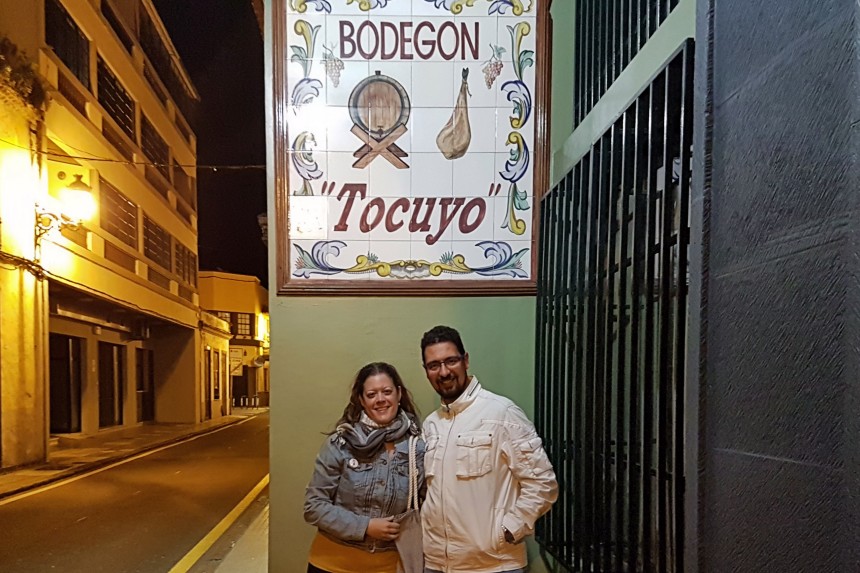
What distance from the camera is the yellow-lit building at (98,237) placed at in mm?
10438

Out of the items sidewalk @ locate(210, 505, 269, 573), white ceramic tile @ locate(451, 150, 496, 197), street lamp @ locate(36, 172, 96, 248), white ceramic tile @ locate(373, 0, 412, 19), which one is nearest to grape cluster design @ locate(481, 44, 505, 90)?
white ceramic tile @ locate(451, 150, 496, 197)

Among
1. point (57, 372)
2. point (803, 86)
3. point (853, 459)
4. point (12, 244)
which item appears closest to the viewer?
point (853, 459)

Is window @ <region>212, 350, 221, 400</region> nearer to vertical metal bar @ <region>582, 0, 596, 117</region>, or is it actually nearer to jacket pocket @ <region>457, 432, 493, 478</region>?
vertical metal bar @ <region>582, 0, 596, 117</region>

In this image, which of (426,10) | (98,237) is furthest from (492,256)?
(98,237)

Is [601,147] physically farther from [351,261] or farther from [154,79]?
[154,79]

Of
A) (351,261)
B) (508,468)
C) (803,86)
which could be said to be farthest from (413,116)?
(803,86)

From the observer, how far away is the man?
2.52m

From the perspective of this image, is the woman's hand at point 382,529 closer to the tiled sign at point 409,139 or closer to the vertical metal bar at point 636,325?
the vertical metal bar at point 636,325

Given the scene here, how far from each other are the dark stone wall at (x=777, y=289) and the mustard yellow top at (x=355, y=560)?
137cm

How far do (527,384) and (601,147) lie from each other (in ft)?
4.79

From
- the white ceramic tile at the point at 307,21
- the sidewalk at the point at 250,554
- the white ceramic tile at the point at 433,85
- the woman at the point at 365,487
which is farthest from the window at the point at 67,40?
the woman at the point at 365,487

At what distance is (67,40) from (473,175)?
11.8 metres

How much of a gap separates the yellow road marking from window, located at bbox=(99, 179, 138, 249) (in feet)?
27.8

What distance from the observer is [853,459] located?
3.57 ft
